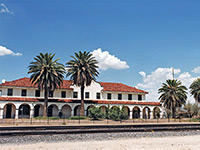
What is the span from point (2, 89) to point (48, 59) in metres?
12.0

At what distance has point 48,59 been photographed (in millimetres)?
44562

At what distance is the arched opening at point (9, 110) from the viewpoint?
45.3 metres

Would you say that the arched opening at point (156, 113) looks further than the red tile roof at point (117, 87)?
Yes

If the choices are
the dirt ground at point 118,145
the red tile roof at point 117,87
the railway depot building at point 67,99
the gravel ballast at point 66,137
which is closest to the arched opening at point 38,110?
the railway depot building at point 67,99

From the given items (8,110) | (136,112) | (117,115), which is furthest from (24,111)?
(136,112)

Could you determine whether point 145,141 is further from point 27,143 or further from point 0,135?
point 0,135

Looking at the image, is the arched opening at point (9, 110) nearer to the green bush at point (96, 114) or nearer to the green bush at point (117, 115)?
the green bush at point (96, 114)

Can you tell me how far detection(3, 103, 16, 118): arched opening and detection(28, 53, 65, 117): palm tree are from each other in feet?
25.2

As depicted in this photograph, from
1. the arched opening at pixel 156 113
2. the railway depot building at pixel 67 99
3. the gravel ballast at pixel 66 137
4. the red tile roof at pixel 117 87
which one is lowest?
the arched opening at pixel 156 113

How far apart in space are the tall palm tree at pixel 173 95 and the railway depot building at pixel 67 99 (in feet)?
7.46

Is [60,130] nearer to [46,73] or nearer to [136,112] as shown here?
[46,73]

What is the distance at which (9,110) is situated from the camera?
150ft

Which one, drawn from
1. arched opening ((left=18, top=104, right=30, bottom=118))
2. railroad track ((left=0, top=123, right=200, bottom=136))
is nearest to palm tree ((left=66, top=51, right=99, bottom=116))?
arched opening ((left=18, top=104, right=30, bottom=118))

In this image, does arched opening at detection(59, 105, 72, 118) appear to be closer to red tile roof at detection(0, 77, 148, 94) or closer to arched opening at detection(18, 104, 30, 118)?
red tile roof at detection(0, 77, 148, 94)
